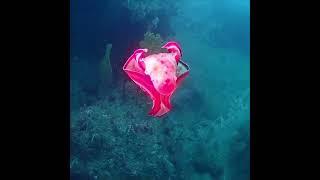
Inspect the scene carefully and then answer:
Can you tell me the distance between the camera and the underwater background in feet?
7.01

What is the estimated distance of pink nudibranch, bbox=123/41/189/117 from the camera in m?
2.13

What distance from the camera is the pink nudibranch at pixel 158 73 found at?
2129mm

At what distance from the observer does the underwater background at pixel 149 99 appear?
7.01 ft

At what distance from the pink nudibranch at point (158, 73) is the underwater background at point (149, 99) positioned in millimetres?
29

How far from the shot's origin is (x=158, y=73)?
2.12 meters

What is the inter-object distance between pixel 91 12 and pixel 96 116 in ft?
1.64

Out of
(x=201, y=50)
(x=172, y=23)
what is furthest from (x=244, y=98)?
(x=172, y=23)

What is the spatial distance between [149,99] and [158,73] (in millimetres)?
133

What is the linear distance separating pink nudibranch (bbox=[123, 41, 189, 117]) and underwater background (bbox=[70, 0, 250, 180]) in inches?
1.1

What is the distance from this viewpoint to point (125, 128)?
2146 mm

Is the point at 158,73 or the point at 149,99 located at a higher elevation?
the point at 158,73

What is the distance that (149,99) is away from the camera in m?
2.14
